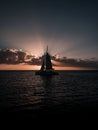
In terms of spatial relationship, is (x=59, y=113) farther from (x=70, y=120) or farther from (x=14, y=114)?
(x=14, y=114)

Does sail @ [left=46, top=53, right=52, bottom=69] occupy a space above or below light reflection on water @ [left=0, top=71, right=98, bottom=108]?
above

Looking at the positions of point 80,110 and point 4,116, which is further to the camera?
point 80,110

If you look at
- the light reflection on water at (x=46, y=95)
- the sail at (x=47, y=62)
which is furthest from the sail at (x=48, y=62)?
the light reflection on water at (x=46, y=95)

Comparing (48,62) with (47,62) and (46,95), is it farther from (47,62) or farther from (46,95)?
(46,95)

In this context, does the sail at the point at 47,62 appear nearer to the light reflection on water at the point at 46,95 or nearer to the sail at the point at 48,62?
Result: the sail at the point at 48,62

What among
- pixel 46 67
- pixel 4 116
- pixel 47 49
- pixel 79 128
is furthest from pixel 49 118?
pixel 47 49

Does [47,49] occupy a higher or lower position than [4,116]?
higher

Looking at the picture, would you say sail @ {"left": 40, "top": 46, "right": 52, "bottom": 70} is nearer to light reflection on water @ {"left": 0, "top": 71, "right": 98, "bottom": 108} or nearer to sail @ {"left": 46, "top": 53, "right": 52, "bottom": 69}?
sail @ {"left": 46, "top": 53, "right": 52, "bottom": 69}

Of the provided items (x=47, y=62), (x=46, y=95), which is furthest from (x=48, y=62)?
(x=46, y=95)

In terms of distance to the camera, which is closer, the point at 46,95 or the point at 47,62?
the point at 46,95

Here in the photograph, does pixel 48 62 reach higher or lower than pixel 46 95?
higher

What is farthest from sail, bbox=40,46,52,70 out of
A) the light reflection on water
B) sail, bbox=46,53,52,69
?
the light reflection on water

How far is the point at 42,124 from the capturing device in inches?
844

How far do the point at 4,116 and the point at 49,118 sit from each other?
23.5 feet
